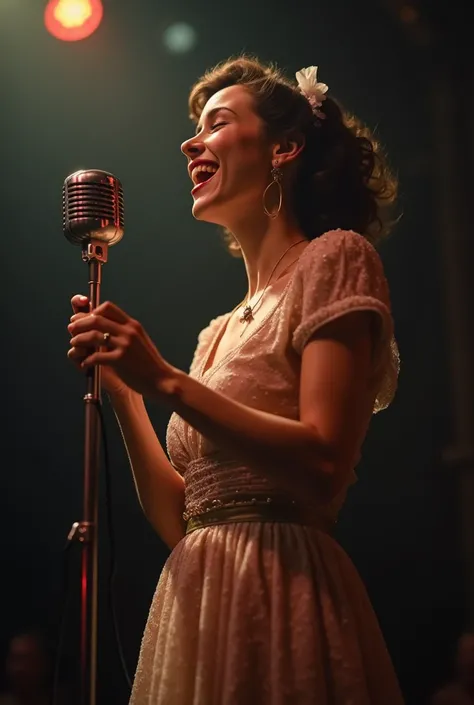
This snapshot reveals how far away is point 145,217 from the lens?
6.42ft

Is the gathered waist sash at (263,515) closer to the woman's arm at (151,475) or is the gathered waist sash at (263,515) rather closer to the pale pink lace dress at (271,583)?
the pale pink lace dress at (271,583)

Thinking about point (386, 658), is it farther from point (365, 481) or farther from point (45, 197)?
point (45, 197)

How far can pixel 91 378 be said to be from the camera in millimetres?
991

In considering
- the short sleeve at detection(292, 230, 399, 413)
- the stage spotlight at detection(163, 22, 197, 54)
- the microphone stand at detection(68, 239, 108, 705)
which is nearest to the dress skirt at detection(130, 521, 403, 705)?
the microphone stand at detection(68, 239, 108, 705)

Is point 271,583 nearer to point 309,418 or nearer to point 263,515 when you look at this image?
point 263,515

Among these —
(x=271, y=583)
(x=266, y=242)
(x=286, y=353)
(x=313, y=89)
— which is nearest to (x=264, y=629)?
(x=271, y=583)

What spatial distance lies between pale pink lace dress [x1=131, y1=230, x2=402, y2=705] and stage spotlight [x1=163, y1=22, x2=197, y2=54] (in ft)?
3.21

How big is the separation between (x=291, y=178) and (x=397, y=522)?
784 millimetres

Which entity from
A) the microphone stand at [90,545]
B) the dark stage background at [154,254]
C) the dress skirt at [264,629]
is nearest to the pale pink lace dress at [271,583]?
the dress skirt at [264,629]

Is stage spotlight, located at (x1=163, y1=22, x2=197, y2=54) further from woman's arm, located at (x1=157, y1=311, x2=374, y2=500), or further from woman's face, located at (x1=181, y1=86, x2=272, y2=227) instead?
woman's arm, located at (x1=157, y1=311, x2=374, y2=500)

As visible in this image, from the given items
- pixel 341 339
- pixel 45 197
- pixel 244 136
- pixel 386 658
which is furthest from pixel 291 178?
pixel 45 197

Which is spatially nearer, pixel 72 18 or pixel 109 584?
pixel 109 584

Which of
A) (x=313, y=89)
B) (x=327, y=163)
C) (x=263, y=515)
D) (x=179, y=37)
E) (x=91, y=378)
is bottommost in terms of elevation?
(x=263, y=515)

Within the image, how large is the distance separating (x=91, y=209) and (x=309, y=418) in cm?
34
